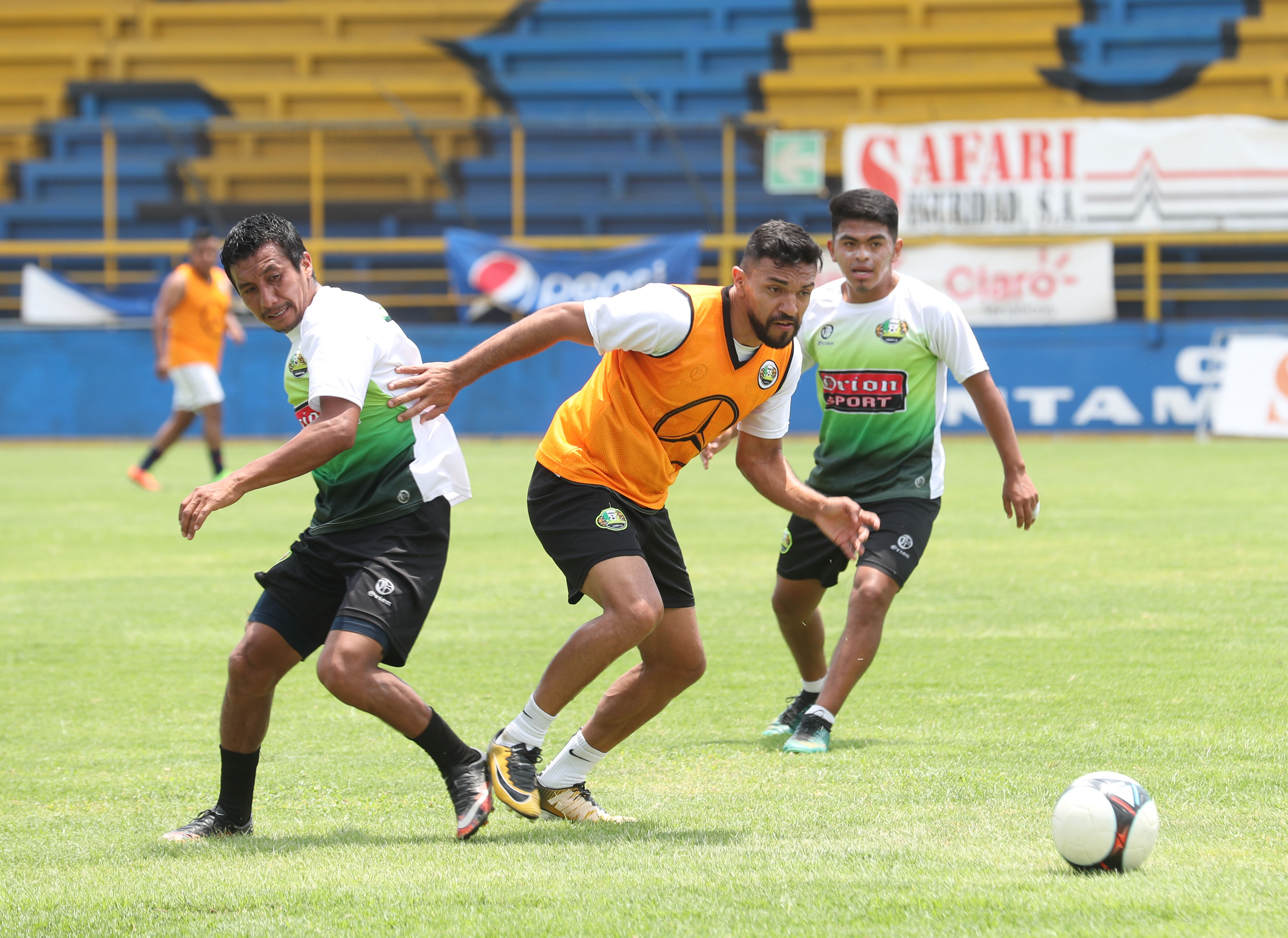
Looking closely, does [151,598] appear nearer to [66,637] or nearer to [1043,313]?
[66,637]

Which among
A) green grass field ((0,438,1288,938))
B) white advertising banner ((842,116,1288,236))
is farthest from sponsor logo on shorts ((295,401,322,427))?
white advertising banner ((842,116,1288,236))

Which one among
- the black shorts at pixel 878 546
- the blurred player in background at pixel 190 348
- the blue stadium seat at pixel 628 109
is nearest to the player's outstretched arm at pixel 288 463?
the black shorts at pixel 878 546

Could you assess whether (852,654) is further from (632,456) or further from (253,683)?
(253,683)

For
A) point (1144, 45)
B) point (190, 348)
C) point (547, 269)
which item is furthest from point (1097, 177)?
point (190, 348)

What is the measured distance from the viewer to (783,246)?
4.53 m

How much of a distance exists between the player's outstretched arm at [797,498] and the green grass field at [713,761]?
2.69ft

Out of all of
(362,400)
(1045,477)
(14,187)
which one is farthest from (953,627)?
(14,187)

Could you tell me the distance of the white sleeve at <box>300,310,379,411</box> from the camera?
438cm

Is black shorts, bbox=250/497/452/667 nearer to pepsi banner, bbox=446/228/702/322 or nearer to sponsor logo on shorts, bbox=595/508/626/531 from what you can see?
sponsor logo on shorts, bbox=595/508/626/531

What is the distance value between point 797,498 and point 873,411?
4.27 ft

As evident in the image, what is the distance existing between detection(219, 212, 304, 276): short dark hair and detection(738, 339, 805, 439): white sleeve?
1.54 meters

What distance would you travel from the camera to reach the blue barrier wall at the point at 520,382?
21375 mm

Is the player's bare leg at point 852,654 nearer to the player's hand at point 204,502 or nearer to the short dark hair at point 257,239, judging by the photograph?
the player's hand at point 204,502

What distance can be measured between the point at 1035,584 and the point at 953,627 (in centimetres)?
151
